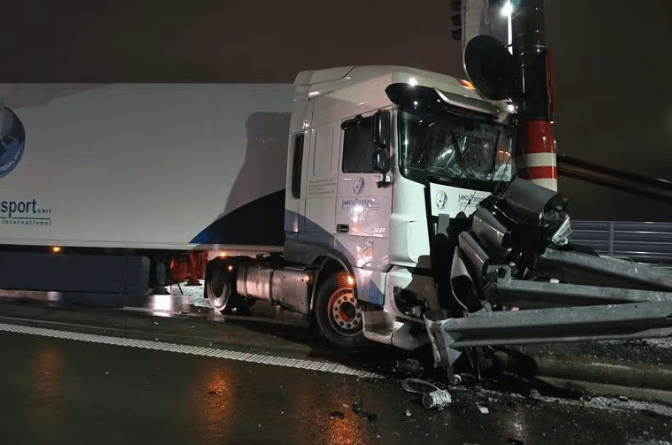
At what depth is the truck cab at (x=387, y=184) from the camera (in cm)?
541

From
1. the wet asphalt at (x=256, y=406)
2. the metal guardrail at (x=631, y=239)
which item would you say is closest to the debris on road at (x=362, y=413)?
the wet asphalt at (x=256, y=406)

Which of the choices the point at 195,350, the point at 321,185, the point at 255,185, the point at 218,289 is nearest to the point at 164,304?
the point at 218,289

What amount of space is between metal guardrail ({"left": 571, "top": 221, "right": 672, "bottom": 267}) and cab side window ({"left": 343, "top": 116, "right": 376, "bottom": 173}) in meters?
6.67

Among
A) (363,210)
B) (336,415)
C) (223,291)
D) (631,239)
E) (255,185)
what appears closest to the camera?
(336,415)

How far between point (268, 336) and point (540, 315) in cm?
381

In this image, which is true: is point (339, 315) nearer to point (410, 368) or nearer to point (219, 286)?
point (410, 368)

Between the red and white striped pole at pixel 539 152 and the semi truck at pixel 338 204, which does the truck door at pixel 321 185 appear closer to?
the semi truck at pixel 338 204

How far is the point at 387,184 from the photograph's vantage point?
18.1 ft

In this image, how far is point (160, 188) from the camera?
A: 333 inches

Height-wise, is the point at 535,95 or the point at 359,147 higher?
the point at 535,95

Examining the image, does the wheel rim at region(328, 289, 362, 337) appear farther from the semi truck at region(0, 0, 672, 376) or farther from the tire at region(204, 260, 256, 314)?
the tire at region(204, 260, 256, 314)

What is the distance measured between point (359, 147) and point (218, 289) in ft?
13.7

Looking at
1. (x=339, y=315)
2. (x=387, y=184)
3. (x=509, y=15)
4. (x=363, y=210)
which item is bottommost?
(x=339, y=315)

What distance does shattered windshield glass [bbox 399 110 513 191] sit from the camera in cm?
555
